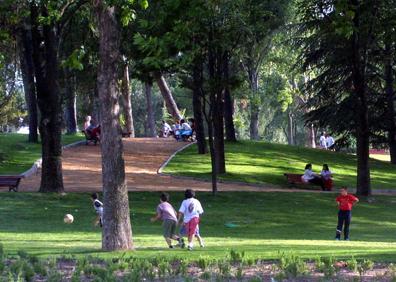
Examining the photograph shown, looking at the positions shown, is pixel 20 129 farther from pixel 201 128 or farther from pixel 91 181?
pixel 91 181

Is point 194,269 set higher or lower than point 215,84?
lower

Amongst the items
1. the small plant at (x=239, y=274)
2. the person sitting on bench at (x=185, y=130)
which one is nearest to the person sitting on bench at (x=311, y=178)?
the person sitting on bench at (x=185, y=130)

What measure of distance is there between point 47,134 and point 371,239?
457 inches

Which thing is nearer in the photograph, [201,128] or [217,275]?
[217,275]

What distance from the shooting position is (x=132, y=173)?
3238 cm

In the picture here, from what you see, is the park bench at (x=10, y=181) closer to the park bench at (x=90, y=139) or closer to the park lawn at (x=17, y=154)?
the park lawn at (x=17, y=154)

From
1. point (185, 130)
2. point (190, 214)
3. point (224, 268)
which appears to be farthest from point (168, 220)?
point (185, 130)

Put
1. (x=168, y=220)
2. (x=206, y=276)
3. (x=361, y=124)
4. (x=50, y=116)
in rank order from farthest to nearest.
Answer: (x=361, y=124) → (x=50, y=116) → (x=168, y=220) → (x=206, y=276)

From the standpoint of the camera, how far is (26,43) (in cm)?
3191

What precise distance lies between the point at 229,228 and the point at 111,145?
8.07 metres

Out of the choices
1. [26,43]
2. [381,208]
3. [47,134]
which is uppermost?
[26,43]

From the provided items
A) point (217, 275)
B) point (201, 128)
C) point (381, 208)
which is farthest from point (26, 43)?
point (217, 275)

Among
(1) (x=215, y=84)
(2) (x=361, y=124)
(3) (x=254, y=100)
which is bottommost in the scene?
(2) (x=361, y=124)

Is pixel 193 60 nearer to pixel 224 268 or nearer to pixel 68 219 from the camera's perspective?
pixel 68 219
